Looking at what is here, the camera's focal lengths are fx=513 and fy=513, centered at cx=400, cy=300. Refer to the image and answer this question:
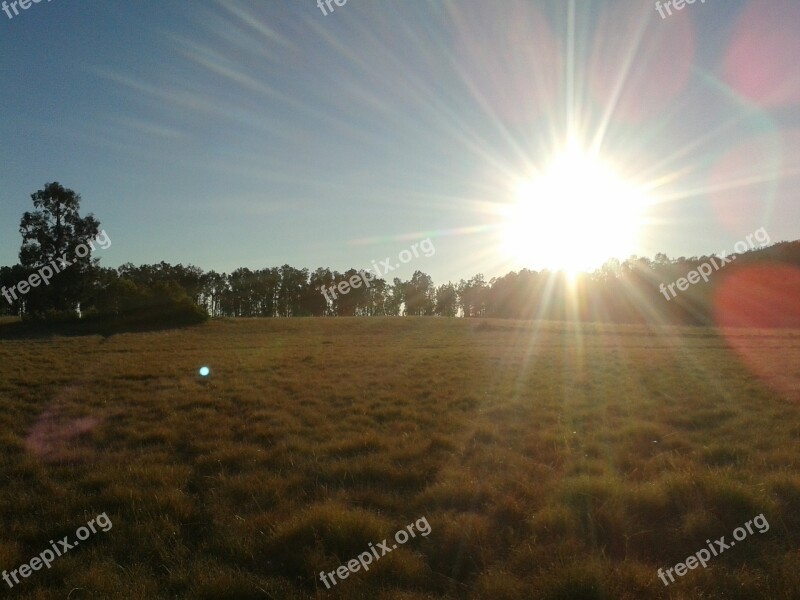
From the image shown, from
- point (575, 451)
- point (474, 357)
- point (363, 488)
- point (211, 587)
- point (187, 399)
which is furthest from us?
point (474, 357)

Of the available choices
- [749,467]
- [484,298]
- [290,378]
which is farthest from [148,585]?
[484,298]

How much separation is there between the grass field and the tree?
4806 cm

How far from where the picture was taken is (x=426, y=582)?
458 centimetres

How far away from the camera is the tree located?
53125mm

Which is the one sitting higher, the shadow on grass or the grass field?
the shadow on grass

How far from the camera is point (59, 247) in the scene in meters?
54.7

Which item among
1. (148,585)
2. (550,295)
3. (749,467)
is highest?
(550,295)

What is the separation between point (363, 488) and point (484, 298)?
435 feet

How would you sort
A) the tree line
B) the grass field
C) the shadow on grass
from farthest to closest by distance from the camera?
the tree line, the shadow on grass, the grass field

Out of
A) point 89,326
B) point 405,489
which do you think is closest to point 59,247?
point 89,326

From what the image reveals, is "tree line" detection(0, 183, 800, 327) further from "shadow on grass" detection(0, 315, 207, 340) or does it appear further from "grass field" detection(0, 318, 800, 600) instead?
"grass field" detection(0, 318, 800, 600)

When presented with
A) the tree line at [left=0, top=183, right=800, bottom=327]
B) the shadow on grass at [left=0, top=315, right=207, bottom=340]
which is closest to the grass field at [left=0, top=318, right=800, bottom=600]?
the shadow on grass at [left=0, top=315, right=207, bottom=340]

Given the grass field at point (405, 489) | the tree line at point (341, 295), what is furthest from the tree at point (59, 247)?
the grass field at point (405, 489)

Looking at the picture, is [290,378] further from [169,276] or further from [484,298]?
[484,298]
